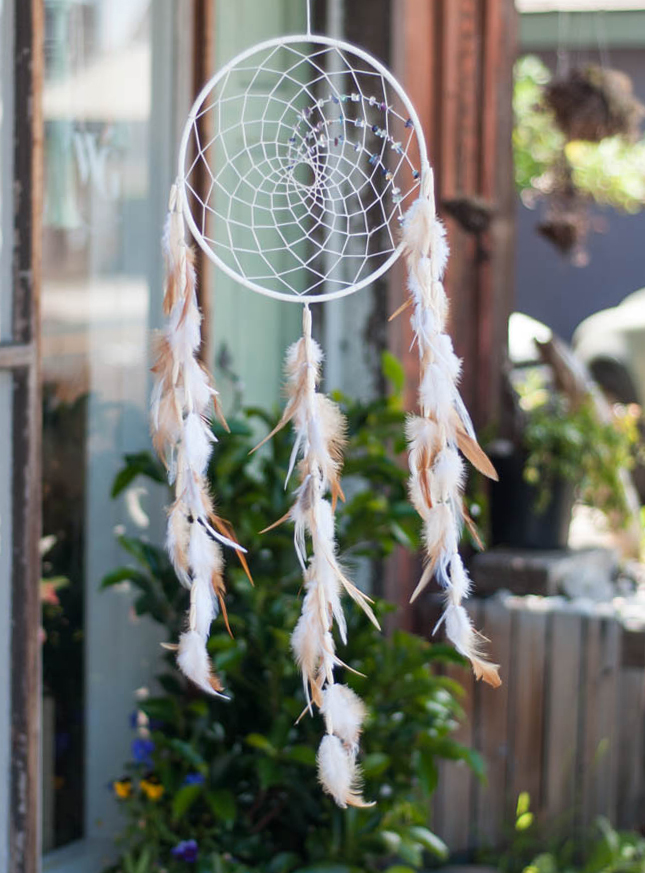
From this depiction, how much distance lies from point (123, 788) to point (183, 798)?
0.25m

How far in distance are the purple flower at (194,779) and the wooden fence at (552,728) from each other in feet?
4.05

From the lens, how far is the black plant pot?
147 inches

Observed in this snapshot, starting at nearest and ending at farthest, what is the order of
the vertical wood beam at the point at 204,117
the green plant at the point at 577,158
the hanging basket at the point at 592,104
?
1. the vertical wood beam at the point at 204,117
2. the hanging basket at the point at 592,104
3. the green plant at the point at 577,158

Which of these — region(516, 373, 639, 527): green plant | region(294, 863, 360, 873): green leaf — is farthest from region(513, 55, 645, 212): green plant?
region(294, 863, 360, 873): green leaf

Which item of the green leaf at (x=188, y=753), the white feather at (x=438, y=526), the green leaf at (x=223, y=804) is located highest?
the white feather at (x=438, y=526)

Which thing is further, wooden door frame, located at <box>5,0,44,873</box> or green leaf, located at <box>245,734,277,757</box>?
green leaf, located at <box>245,734,277,757</box>

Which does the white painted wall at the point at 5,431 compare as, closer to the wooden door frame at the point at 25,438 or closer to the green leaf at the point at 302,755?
the wooden door frame at the point at 25,438

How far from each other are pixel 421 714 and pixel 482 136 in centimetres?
226

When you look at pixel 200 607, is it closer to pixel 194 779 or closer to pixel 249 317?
pixel 194 779

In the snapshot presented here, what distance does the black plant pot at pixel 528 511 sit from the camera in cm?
374

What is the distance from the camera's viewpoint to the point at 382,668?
2.40 metres

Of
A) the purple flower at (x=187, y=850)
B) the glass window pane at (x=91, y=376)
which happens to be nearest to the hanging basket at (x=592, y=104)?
the glass window pane at (x=91, y=376)

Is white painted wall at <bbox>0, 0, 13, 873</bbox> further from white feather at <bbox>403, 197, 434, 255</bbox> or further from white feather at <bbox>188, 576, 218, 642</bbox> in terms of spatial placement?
white feather at <bbox>403, 197, 434, 255</bbox>

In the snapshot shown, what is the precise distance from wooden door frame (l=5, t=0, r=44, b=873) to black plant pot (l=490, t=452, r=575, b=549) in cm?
215
